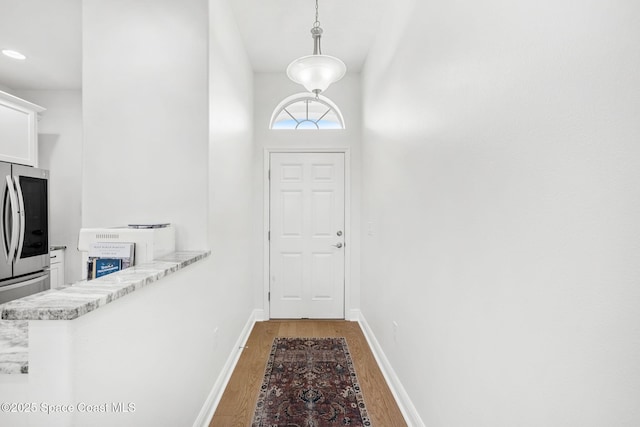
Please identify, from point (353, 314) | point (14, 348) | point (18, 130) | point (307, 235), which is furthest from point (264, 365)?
point (18, 130)

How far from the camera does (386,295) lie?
243 cm

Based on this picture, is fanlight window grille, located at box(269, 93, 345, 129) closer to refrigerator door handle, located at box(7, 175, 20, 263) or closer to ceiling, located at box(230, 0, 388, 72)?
ceiling, located at box(230, 0, 388, 72)

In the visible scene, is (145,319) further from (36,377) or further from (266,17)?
(266,17)

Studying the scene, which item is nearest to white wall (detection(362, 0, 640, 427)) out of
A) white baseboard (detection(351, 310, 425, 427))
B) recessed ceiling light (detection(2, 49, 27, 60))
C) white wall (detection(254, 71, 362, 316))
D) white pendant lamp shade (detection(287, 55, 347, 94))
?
white baseboard (detection(351, 310, 425, 427))

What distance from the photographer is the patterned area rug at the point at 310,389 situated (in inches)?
74.2

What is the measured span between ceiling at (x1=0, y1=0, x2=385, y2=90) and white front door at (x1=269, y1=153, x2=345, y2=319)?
3.54 ft

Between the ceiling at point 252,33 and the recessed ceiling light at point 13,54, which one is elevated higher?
the ceiling at point 252,33

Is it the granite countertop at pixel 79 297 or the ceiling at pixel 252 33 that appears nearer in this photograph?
the granite countertop at pixel 79 297

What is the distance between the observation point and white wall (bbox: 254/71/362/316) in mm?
3525

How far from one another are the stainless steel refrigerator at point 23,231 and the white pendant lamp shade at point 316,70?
274 centimetres

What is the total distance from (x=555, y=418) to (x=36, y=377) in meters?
1.35

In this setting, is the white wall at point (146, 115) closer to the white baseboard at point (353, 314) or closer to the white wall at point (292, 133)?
the white wall at point (292, 133)

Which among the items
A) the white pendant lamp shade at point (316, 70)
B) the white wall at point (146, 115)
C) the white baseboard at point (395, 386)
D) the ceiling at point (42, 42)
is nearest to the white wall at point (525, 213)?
the white baseboard at point (395, 386)

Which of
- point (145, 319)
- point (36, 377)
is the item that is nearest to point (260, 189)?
point (145, 319)
